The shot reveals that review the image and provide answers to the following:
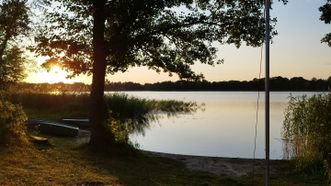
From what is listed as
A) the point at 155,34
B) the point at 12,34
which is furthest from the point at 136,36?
the point at 12,34

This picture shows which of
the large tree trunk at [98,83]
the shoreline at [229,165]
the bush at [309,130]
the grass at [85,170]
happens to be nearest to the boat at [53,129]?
the large tree trunk at [98,83]

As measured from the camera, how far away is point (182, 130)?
3064 cm

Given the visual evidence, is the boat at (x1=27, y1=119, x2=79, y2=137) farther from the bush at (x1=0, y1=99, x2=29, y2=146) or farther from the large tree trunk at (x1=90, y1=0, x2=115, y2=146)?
the bush at (x1=0, y1=99, x2=29, y2=146)

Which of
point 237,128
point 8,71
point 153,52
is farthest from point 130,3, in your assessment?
point 237,128

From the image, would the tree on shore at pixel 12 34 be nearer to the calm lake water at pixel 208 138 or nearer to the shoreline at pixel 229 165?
the calm lake water at pixel 208 138

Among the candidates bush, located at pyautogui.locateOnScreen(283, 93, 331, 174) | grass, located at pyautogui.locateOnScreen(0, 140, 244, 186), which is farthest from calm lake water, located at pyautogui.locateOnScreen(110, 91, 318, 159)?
grass, located at pyautogui.locateOnScreen(0, 140, 244, 186)

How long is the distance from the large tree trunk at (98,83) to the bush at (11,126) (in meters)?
2.05

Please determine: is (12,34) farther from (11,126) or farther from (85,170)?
(85,170)

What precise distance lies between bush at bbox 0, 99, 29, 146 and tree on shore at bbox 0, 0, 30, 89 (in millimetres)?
5469

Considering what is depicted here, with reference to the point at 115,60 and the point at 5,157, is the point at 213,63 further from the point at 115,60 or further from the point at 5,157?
the point at 5,157

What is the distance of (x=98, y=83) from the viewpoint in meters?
15.1

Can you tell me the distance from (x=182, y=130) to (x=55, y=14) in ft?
55.4

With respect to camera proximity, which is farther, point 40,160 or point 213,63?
point 213,63

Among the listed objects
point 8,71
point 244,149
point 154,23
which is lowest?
point 244,149
